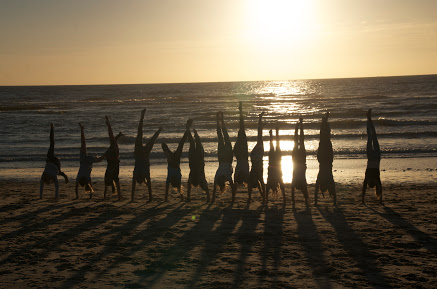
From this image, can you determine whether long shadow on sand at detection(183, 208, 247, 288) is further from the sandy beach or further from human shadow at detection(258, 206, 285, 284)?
human shadow at detection(258, 206, 285, 284)

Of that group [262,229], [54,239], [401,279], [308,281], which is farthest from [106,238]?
[401,279]

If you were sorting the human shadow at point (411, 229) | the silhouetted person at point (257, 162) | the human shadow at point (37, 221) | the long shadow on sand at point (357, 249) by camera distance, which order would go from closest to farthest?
the long shadow on sand at point (357, 249), the human shadow at point (411, 229), the human shadow at point (37, 221), the silhouetted person at point (257, 162)

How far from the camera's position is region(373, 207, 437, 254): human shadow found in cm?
736

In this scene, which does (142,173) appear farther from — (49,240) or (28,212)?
(49,240)

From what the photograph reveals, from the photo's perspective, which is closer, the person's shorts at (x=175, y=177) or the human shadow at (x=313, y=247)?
the human shadow at (x=313, y=247)

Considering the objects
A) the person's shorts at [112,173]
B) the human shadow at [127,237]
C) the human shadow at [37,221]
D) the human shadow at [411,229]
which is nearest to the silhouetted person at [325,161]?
the human shadow at [411,229]

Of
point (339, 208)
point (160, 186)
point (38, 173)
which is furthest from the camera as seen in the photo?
point (38, 173)

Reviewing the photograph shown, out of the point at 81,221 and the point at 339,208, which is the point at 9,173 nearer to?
the point at 81,221

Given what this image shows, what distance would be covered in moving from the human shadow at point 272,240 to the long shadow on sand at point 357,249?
0.91 meters

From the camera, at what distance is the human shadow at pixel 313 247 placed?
6109 millimetres

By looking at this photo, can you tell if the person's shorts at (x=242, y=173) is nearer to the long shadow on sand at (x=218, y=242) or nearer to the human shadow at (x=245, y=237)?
the human shadow at (x=245, y=237)

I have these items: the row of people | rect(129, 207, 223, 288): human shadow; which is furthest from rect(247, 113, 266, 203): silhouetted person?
rect(129, 207, 223, 288): human shadow

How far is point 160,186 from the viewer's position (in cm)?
1384

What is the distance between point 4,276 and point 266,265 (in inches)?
134
